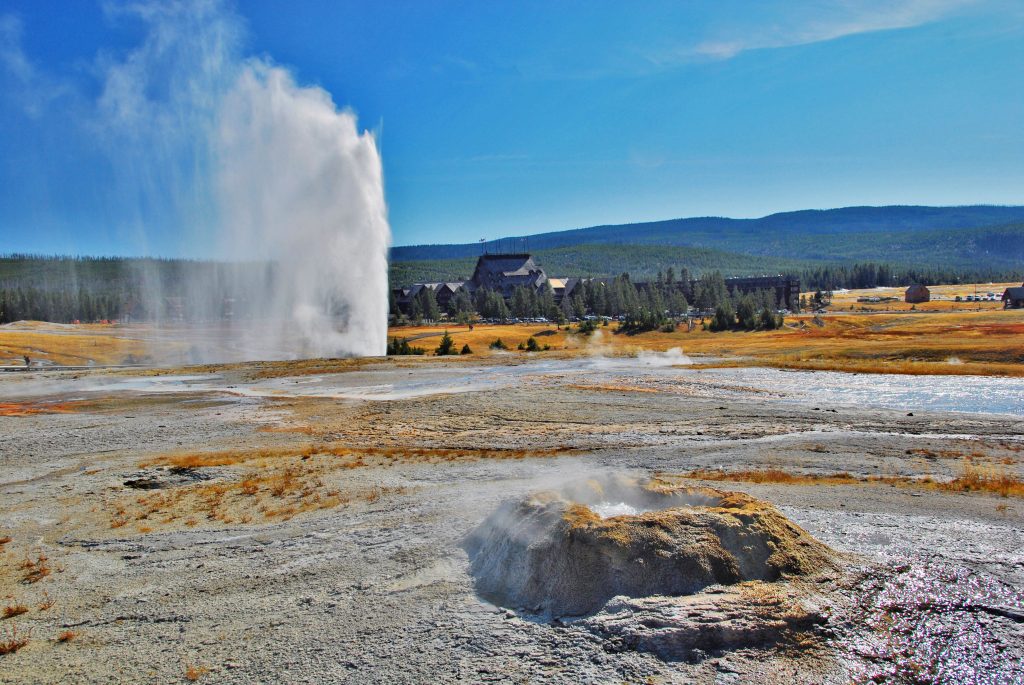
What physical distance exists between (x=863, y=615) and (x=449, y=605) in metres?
4.92

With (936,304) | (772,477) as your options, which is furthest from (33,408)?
(936,304)

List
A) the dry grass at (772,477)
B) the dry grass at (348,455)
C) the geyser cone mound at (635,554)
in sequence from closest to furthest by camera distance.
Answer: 1. the geyser cone mound at (635,554)
2. the dry grass at (772,477)
3. the dry grass at (348,455)

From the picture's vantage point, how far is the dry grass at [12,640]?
8633 millimetres

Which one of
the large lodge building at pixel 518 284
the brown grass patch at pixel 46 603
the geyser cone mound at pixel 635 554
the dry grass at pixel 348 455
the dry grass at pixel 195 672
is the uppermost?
the large lodge building at pixel 518 284

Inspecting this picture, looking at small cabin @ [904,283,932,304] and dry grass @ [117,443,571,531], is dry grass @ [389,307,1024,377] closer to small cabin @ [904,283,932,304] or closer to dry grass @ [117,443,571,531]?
dry grass @ [117,443,571,531]

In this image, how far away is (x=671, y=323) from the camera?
267 feet

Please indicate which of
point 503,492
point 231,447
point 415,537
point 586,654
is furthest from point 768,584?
point 231,447

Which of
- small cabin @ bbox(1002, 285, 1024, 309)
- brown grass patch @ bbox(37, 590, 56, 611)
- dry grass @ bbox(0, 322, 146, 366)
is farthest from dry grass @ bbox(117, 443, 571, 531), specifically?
small cabin @ bbox(1002, 285, 1024, 309)

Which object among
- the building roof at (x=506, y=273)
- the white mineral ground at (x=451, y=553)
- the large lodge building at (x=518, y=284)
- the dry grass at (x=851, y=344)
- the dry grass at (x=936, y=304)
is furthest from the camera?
the building roof at (x=506, y=273)

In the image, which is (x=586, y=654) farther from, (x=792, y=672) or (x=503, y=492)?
(x=503, y=492)

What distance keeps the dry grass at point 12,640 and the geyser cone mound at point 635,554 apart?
558 cm

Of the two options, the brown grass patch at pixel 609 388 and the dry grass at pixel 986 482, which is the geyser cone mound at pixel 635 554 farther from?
the brown grass patch at pixel 609 388

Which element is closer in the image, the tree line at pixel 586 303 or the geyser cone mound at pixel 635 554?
the geyser cone mound at pixel 635 554

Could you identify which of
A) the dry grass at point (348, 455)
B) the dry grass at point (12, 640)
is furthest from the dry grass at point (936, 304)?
the dry grass at point (12, 640)
